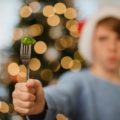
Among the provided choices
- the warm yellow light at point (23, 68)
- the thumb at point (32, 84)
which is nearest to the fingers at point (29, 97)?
the thumb at point (32, 84)

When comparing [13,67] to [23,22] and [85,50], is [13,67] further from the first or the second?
[85,50]

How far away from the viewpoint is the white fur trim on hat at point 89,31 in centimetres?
131

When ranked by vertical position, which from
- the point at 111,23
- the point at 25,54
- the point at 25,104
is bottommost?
the point at 25,104

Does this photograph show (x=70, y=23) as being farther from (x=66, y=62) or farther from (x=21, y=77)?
(x=21, y=77)

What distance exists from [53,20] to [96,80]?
0.26 meters

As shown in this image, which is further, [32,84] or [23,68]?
[23,68]

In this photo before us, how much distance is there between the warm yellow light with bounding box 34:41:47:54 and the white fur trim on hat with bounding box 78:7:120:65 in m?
0.13

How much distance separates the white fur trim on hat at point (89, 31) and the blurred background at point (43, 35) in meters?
0.02

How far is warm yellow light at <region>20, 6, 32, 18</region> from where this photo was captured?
1400 mm

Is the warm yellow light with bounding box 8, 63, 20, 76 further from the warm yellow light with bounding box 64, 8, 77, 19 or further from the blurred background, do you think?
the warm yellow light with bounding box 64, 8, 77, 19

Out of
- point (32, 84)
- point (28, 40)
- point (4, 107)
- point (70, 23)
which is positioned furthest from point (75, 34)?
point (4, 107)

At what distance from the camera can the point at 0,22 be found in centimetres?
142

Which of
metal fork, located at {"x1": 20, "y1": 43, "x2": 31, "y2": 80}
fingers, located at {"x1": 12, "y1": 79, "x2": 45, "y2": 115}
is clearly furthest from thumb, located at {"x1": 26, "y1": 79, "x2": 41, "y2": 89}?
metal fork, located at {"x1": 20, "y1": 43, "x2": 31, "y2": 80}

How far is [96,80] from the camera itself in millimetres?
1330
